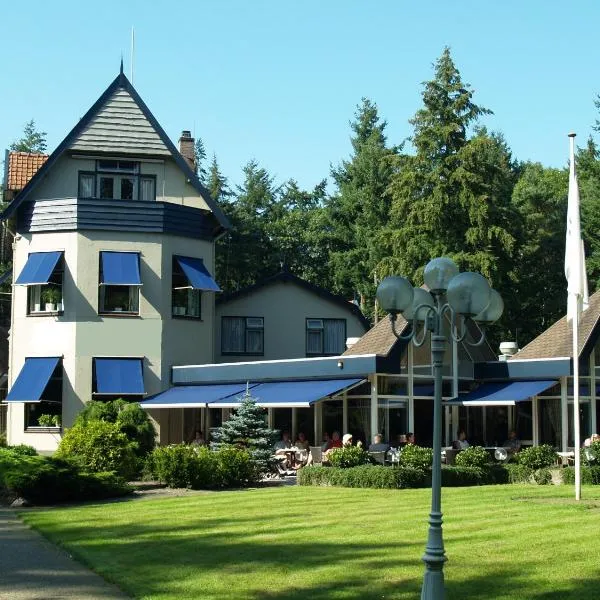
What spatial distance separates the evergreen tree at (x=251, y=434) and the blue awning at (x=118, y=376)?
7.54m

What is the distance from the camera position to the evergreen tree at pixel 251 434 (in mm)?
26328

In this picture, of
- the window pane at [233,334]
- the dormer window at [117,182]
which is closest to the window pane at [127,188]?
the dormer window at [117,182]

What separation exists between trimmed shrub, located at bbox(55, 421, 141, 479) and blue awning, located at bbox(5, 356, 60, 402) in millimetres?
9413

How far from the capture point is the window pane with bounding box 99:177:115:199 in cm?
3559

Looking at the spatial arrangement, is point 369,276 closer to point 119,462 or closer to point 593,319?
point 593,319

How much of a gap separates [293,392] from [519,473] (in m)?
7.48

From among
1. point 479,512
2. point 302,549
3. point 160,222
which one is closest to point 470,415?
point 160,222

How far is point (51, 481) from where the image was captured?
2145 centimetres

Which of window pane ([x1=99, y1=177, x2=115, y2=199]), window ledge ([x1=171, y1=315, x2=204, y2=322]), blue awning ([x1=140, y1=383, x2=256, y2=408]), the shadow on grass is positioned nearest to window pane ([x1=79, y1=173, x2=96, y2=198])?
Result: window pane ([x1=99, y1=177, x2=115, y2=199])

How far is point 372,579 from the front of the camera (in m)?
12.0

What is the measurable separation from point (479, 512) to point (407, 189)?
1247 inches

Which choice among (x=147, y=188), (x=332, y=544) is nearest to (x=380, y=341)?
(x=147, y=188)

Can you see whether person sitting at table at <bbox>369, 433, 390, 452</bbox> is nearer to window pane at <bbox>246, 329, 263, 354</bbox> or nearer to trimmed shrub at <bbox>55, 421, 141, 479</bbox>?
trimmed shrub at <bbox>55, 421, 141, 479</bbox>

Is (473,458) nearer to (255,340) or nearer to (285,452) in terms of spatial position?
(285,452)
